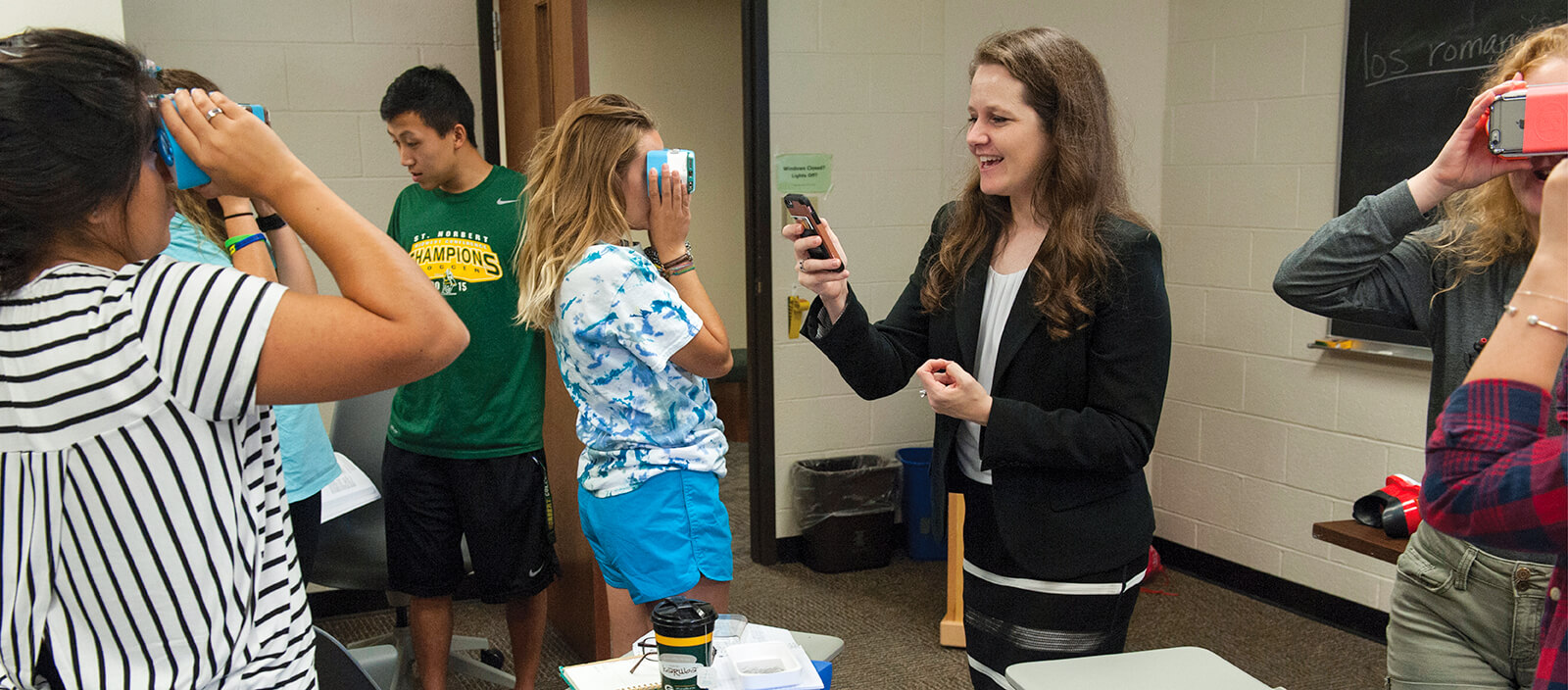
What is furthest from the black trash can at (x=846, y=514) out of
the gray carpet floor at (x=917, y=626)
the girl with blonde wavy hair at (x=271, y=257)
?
the girl with blonde wavy hair at (x=271, y=257)

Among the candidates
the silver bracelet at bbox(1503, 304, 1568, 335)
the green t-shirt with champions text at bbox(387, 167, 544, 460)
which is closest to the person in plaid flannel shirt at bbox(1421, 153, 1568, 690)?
the silver bracelet at bbox(1503, 304, 1568, 335)

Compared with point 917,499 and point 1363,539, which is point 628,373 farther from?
point 917,499

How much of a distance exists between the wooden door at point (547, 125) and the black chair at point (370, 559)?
0.81ft

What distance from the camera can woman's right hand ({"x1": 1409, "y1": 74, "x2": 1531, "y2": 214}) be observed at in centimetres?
132

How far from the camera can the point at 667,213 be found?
1.99m

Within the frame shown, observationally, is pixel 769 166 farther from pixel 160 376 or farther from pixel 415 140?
pixel 160 376

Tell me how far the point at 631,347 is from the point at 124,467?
1.02 metres

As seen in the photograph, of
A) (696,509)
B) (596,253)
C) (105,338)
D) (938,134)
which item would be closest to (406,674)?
(696,509)

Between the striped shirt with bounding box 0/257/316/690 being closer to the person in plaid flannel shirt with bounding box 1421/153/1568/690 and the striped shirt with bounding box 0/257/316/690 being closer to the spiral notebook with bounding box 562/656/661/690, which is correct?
the spiral notebook with bounding box 562/656/661/690

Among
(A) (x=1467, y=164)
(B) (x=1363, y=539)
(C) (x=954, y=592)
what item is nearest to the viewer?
(A) (x=1467, y=164)

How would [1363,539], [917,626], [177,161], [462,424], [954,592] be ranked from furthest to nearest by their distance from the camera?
1. [917,626]
2. [954,592]
3. [462,424]
4. [1363,539]
5. [177,161]

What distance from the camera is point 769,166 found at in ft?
11.9

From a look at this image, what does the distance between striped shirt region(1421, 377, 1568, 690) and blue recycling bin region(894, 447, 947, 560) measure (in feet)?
9.36

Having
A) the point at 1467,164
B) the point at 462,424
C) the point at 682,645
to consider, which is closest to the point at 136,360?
the point at 682,645
